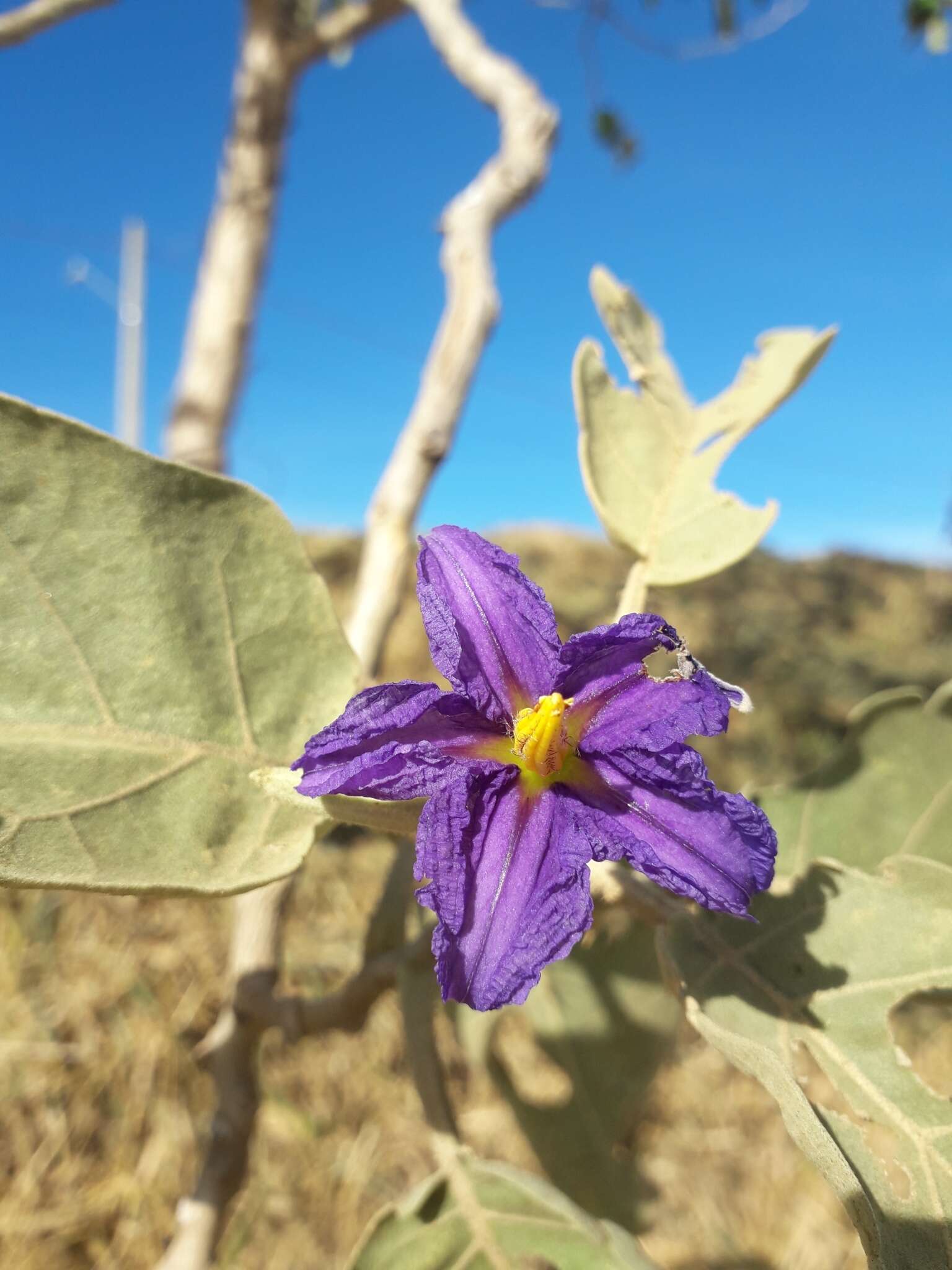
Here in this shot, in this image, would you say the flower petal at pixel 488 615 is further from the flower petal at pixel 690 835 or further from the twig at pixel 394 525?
the twig at pixel 394 525

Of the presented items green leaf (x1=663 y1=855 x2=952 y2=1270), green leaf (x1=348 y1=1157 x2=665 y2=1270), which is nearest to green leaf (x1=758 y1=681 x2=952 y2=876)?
green leaf (x1=663 y1=855 x2=952 y2=1270)

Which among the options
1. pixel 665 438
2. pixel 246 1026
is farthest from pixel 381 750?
pixel 246 1026

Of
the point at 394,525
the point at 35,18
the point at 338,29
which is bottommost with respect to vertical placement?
the point at 394,525

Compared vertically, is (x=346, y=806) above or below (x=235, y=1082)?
above

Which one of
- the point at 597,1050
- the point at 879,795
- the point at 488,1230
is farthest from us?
the point at 597,1050

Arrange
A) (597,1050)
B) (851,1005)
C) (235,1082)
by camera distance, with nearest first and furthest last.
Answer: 1. (851,1005)
2. (235,1082)
3. (597,1050)

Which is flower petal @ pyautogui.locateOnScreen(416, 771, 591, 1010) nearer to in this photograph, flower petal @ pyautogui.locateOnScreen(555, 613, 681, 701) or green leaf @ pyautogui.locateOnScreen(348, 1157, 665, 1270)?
flower petal @ pyautogui.locateOnScreen(555, 613, 681, 701)

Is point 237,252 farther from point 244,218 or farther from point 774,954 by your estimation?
point 774,954
